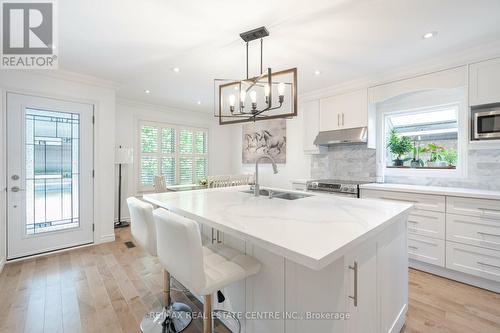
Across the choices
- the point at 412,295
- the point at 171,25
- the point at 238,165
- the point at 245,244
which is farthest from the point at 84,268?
the point at 238,165

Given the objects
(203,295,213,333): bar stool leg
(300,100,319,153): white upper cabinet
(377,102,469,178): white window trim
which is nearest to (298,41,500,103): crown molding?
(300,100,319,153): white upper cabinet

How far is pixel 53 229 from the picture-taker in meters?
3.05

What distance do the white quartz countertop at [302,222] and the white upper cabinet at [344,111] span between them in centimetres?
190

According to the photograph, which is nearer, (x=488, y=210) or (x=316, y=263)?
(x=316, y=263)

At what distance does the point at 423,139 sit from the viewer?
318 cm

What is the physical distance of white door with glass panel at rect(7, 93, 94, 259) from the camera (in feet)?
9.11

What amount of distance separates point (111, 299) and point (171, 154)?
3448 millimetres

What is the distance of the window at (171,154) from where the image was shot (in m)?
4.73

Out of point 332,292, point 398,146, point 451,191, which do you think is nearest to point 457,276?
point 451,191

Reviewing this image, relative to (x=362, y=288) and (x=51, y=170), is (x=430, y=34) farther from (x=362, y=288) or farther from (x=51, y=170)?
(x=51, y=170)

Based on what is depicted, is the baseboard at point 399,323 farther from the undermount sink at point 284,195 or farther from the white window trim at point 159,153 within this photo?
the white window trim at point 159,153

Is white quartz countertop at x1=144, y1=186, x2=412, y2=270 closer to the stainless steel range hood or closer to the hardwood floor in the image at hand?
the hardwood floor

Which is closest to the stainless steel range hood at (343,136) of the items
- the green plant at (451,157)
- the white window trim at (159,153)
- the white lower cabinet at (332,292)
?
the green plant at (451,157)

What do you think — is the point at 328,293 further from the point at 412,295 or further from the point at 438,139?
the point at 438,139
